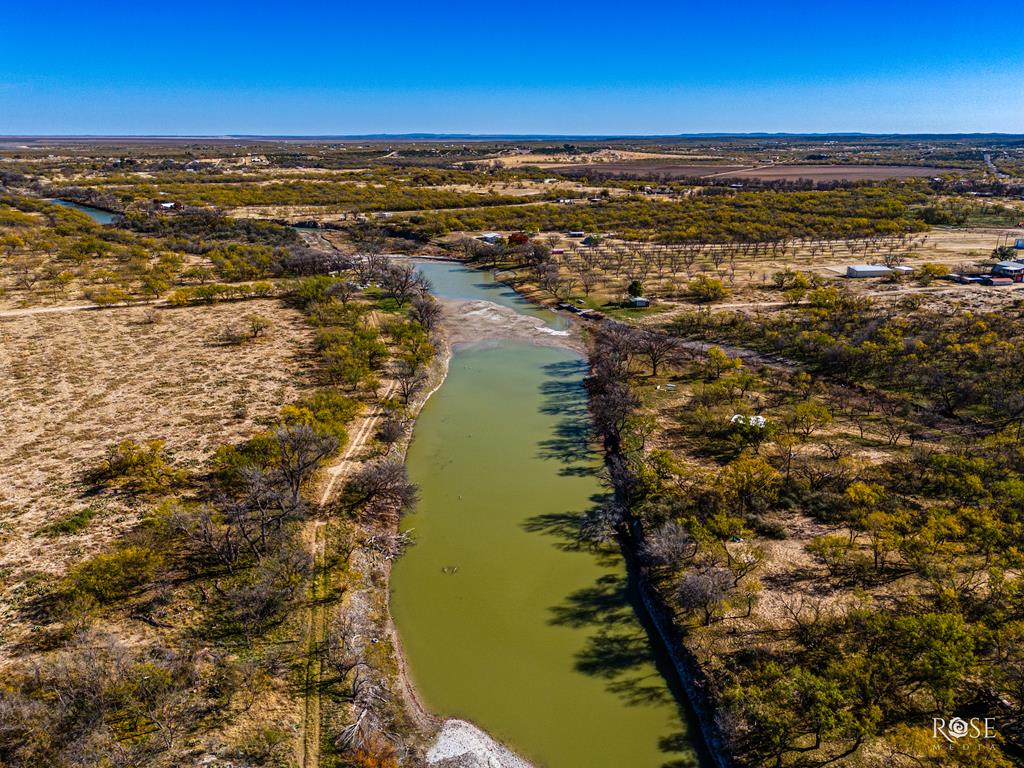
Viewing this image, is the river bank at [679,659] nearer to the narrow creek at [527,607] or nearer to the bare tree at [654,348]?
the narrow creek at [527,607]

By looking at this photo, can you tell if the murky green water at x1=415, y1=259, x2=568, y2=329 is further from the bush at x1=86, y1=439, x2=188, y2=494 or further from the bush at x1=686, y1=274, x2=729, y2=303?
the bush at x1=86, y1=439, x2=188, y2=494

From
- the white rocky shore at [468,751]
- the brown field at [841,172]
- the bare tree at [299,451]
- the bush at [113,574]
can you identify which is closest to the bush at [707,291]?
the bare tree at [299,451]

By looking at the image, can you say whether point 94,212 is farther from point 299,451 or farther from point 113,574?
point 113,574

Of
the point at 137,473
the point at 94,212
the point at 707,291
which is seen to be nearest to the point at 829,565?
the point at 137,473

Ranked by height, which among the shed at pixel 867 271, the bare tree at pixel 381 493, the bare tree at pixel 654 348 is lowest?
the bare tree at pixel 381 493

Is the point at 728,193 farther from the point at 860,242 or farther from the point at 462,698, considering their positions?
the point at 462,698
